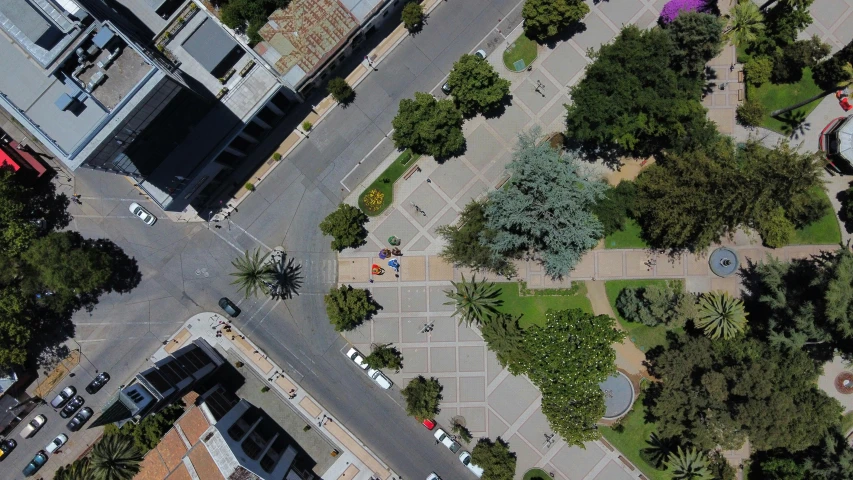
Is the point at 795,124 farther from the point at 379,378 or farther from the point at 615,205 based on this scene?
the point at 379,378

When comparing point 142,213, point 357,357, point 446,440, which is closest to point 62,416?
point 142,213

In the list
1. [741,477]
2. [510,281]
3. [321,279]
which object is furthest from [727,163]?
[321,279]

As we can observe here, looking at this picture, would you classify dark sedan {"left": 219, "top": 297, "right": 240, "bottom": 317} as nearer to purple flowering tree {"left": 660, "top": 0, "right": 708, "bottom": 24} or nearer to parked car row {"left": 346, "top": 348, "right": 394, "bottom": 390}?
parked car row {"left": 346, "top": 348, "right": 394, "bottom": 390}

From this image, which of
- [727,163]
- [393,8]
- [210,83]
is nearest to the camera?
[727,163]

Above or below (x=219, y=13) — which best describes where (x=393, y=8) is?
above

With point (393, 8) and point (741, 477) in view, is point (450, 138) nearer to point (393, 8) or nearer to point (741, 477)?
point (393, 8)

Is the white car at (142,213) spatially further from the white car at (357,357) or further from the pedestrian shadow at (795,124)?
the pedestrian shadow at (795,124)
